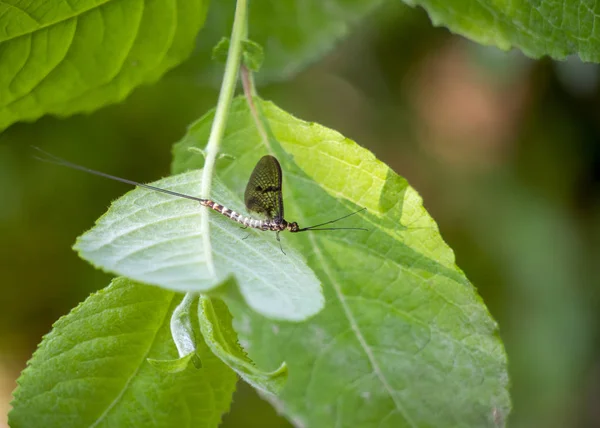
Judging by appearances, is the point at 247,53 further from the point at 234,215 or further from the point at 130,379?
the point at 130,379

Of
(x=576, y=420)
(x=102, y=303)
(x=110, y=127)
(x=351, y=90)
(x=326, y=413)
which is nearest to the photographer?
(x=102, y=303)

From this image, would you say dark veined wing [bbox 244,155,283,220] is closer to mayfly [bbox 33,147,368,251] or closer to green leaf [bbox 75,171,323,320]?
mayfly [bbox 33,147,368,251]

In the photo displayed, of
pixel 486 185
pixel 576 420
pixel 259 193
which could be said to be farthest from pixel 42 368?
pixel 576 420

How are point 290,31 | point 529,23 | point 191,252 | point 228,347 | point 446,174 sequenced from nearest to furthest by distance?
point 191,252
point 228,347
point 529,23
point 290,31
point 446,174

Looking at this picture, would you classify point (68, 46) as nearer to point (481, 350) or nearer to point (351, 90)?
point (481, 350)

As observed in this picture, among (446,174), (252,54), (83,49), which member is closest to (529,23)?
(252,54)

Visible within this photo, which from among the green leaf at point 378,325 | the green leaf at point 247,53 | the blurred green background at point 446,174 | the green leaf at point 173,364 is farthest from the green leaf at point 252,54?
the blurred green background at point 446,174

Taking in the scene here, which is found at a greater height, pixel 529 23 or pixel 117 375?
pixel 529 23

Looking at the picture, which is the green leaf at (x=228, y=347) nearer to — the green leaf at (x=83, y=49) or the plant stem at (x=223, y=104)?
the plant stem at (x=223, y=104)
